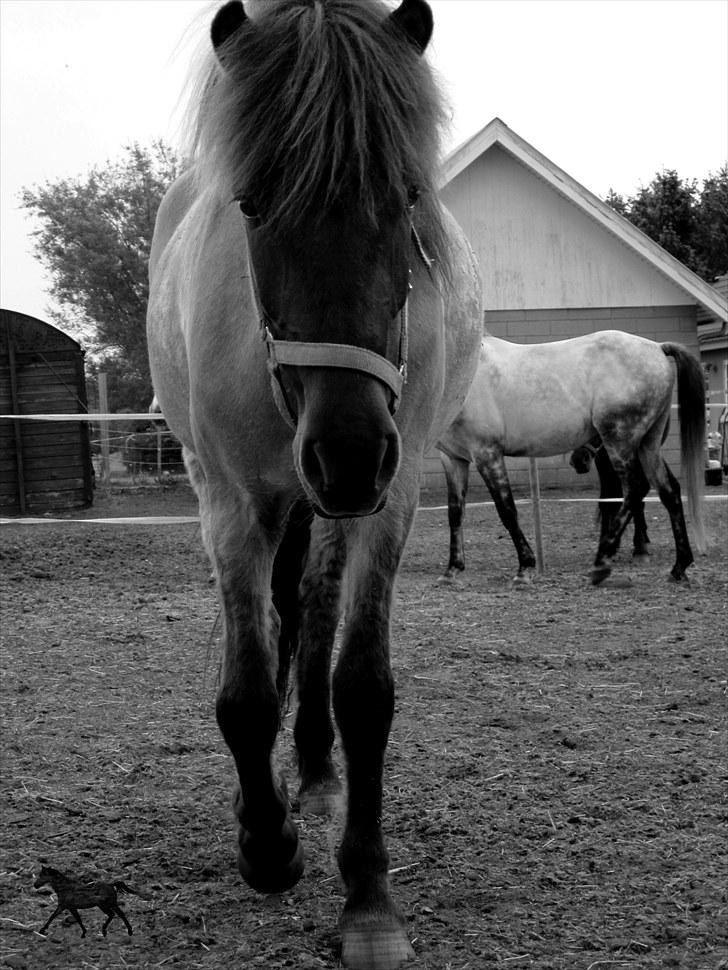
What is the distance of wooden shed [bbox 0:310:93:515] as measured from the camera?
13812 millimetres

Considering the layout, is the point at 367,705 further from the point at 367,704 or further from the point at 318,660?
the point at 318,660

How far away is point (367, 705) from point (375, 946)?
51cm

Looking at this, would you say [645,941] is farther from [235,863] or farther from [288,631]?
[288,631]

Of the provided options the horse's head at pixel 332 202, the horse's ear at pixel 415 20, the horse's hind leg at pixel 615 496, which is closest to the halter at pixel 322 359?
the horse's head at pixel 332 202

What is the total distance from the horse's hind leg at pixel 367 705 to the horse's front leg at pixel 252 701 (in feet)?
0.58

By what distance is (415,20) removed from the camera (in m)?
2.12

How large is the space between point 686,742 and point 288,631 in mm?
1551

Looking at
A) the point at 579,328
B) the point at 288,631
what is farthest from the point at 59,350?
the point at 288,631

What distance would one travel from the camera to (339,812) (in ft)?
8.29

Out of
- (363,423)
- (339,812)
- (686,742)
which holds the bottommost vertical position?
(686,742)

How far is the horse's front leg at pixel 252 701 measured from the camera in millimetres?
2432

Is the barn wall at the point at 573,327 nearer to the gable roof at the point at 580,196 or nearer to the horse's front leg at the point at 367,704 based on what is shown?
the gable roof at the point at 580,196

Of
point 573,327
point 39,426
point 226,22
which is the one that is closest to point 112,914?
point 226,22

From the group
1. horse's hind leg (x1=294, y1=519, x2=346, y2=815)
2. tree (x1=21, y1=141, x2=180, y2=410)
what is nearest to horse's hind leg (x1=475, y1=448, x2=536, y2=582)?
horse's hind leg (x1=294, y1=519, x2=346, y2=815)
